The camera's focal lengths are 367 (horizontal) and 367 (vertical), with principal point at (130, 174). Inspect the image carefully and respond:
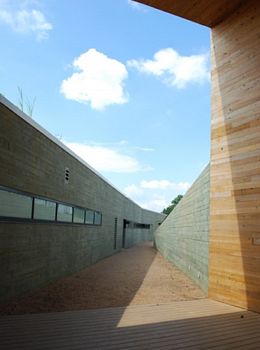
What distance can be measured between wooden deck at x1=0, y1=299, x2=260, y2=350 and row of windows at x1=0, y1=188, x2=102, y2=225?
5.92 ft

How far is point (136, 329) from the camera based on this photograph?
14.3 ft

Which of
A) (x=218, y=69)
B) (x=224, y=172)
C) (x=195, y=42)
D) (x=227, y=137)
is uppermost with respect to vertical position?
(x=195, y=42)

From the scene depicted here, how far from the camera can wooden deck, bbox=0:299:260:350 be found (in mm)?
3791

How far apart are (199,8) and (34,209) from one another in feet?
15.7

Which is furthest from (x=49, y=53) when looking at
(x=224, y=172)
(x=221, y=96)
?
(x=224, y=172)

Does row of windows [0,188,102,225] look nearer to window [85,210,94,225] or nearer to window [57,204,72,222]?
window [57,204,72,222]

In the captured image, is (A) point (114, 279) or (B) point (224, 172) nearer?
(B) point (224, 172)

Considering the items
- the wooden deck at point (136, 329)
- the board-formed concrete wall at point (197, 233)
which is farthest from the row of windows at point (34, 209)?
the board-formed concrete wall at point (197, 233)

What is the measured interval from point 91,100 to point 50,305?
11357mm

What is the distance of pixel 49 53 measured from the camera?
11344mm

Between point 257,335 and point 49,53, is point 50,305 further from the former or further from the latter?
point 49,53

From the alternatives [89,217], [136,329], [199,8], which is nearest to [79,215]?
[89,217]

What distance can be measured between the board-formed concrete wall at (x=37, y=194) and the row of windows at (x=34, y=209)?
133 mm

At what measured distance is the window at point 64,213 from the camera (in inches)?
360
